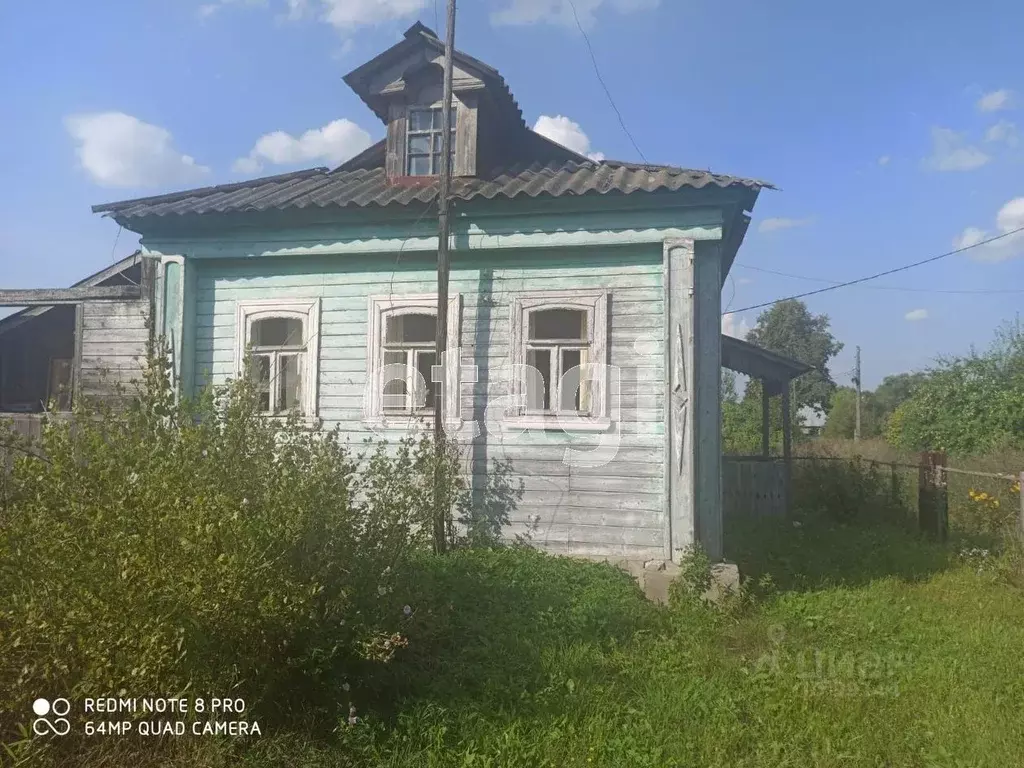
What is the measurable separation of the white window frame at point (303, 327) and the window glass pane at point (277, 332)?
90 millimetres

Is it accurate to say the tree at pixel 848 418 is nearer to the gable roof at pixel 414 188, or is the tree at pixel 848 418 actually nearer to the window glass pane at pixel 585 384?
the gable roof at pixel 414 188

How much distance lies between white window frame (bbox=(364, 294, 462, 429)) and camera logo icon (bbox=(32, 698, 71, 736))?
4282mm

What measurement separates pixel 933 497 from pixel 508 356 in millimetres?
6697

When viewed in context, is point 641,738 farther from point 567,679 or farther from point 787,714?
point 787,714

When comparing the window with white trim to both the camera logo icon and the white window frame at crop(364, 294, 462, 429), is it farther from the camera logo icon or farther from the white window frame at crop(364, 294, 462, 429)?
the camera logo icon

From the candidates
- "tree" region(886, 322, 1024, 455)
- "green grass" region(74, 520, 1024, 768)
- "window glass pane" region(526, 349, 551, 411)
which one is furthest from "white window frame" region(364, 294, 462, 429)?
"tree" region(886, 322, 1024, 455)

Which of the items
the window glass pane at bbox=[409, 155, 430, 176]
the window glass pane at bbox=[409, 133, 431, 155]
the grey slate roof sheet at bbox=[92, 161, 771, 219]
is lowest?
the grey slate roof sheet at bbox=[92, 161, 771, 219]

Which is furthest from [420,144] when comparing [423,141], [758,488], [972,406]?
[972,406]

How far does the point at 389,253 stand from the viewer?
7.30m

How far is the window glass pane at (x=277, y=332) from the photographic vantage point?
7.70 metres

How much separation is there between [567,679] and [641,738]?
2.12ft

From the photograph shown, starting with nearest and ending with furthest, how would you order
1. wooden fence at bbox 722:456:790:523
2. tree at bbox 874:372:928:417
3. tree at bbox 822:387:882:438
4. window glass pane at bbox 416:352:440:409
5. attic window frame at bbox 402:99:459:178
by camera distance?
window glass pane at bbox 416:352:440:409
attic window frame at bbox 402:99:459:178
wooden fence at bbox 722:456:790:523
tree at bbox 822:387:882:438
tree at bbox 874:372:928:417

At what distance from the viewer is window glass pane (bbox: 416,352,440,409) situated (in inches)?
287

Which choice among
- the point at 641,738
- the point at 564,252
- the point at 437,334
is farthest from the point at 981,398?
the point at 641,738
